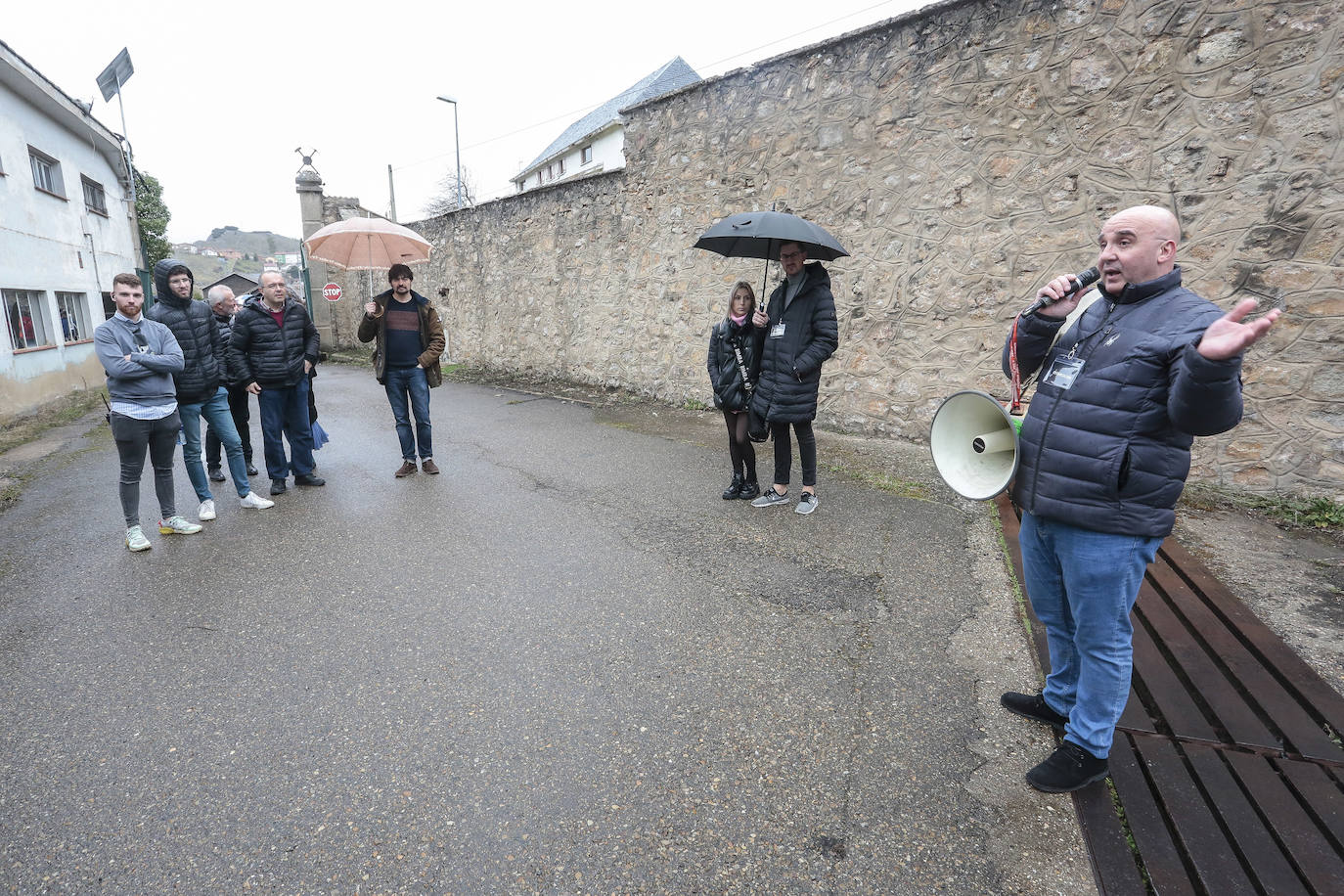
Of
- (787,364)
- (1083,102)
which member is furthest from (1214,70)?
(787,364)

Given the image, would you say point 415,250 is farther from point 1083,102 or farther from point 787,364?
point 1083,102

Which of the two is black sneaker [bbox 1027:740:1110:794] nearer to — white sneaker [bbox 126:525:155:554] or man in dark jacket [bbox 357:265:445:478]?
white sneaker [bbox 126:525:155:554]

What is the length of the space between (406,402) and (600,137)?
28.3 metres

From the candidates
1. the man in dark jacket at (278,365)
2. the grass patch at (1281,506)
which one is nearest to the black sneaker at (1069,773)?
the grass patch at (1281,506)

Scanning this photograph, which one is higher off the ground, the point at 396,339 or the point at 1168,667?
the point at 396,339

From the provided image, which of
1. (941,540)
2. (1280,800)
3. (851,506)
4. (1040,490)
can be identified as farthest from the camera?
(851,506)

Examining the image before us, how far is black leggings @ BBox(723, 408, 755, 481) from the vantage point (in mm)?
5055

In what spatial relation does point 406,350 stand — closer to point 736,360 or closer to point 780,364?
point 736,360

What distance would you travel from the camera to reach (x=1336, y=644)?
119 inches

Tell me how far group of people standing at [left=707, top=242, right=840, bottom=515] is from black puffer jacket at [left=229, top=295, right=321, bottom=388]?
350 centimetres

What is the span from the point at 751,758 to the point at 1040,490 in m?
1.39

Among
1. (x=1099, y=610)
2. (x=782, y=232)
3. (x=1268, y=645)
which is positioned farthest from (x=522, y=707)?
(x=1268, y=645)

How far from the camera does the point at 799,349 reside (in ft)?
14.9

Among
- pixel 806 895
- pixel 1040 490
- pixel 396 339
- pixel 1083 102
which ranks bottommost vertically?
pixel 806 895
